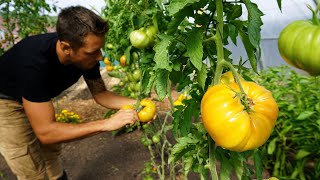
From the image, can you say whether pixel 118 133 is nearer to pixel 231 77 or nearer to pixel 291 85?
pixel 291 85

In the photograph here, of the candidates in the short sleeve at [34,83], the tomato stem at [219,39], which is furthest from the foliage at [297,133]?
the short sleeve at [34,83]

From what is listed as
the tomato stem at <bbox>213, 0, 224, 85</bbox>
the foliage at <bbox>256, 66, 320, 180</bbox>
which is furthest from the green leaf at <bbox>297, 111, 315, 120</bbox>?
the tomato stem at <bbox>213, 0, 224, 85</bbox>

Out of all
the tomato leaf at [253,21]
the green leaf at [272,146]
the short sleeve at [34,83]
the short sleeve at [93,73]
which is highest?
the tomato leaf at [253,21]

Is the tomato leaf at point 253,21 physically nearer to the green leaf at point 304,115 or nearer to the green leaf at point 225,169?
the green leaf at point 225,169

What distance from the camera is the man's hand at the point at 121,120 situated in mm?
1810

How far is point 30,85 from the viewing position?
1.86 metres

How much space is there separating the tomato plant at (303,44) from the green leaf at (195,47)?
21 cm

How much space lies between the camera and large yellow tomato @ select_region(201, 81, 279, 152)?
0.67 metres

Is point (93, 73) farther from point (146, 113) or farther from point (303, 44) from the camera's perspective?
point (303, 44)

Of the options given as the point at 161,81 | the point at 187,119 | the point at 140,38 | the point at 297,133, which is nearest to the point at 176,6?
the point at 161,81

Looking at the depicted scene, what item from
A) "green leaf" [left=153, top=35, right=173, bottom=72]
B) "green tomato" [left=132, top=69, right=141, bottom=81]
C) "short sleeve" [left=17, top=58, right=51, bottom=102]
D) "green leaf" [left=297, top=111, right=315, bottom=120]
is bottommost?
"green leaf" [left=297, top=111, right=315, bottom=120]

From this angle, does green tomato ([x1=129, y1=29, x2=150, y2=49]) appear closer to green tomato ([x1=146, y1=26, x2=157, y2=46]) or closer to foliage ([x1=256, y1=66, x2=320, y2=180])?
green tomato ([x1=146, y1=26, x2=157, y2=46])

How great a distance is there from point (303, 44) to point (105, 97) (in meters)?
1.99

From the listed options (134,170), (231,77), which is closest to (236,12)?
(231,77)
